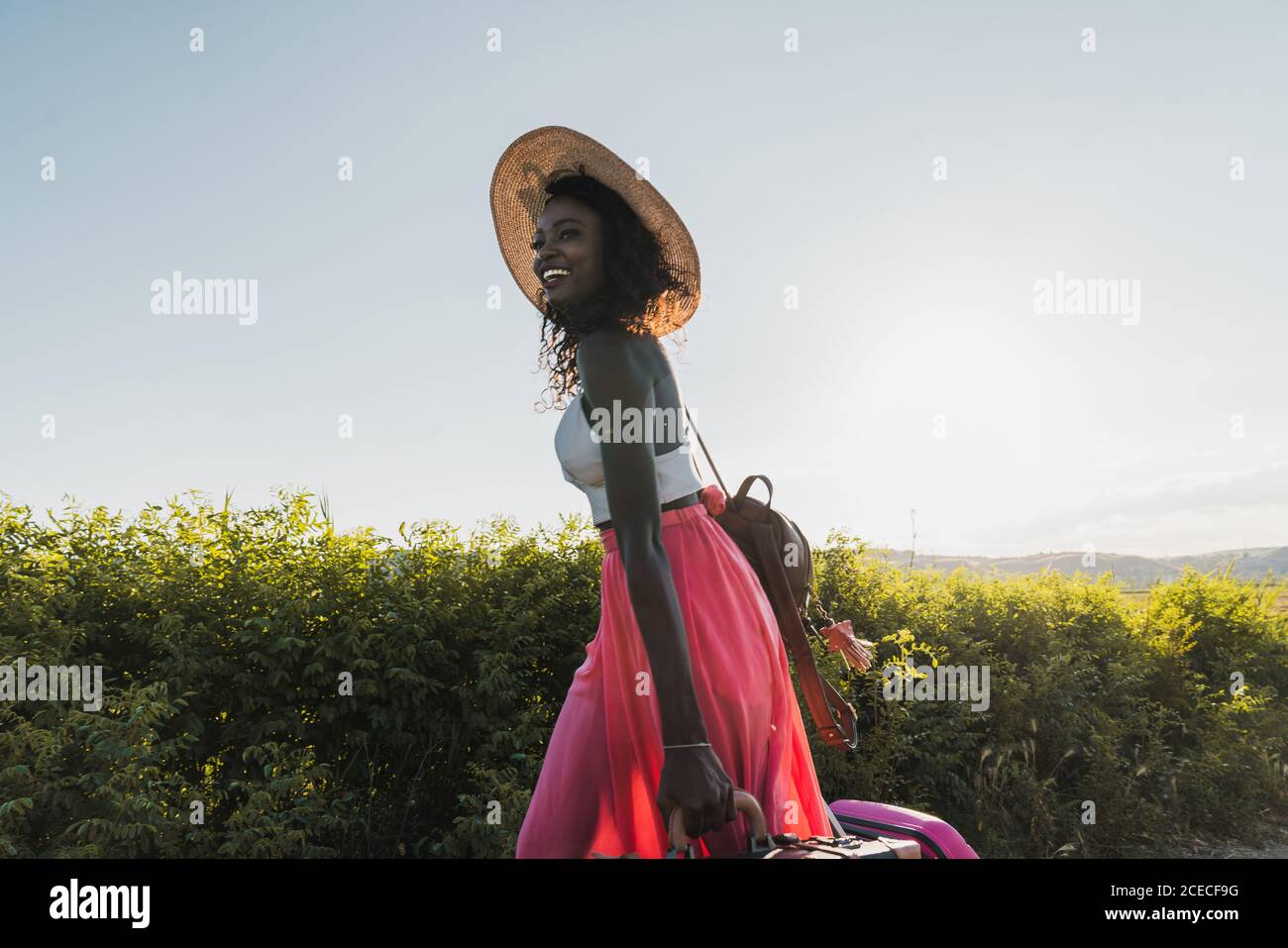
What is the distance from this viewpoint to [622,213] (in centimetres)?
220

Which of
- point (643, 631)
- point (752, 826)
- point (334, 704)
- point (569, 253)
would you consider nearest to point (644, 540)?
point (643, 631)

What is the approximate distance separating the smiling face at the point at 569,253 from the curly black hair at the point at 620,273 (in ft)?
0.08

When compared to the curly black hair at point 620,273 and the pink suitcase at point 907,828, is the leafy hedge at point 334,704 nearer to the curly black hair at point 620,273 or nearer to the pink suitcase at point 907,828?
the pink suitcase at point 907,828

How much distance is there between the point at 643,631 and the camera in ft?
5.69

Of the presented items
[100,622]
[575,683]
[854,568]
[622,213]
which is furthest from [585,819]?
[854,568]

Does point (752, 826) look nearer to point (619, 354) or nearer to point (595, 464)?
point (595, 464)

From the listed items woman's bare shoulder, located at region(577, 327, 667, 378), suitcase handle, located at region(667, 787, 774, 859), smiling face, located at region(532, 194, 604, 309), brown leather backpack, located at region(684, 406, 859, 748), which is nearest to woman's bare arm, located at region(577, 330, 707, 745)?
woman's bare shoulder, located at region(577, 327, 667, 378)

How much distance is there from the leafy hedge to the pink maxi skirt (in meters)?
2.69

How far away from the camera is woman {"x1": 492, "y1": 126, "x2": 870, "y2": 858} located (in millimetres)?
1717

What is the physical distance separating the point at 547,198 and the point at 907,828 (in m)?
1.92

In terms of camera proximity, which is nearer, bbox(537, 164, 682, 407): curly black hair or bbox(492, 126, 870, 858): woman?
bbox(492, 126, 870, 858): woman

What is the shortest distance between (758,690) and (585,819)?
0.45 m

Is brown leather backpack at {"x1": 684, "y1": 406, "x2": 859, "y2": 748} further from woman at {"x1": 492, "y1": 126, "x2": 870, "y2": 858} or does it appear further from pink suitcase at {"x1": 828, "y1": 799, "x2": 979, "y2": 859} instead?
pink suitcase at {"x1": 828, "y1": 799, "x2": 979, "y2": 859}

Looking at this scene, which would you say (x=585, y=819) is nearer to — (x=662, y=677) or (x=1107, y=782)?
(x=662, y=677)
